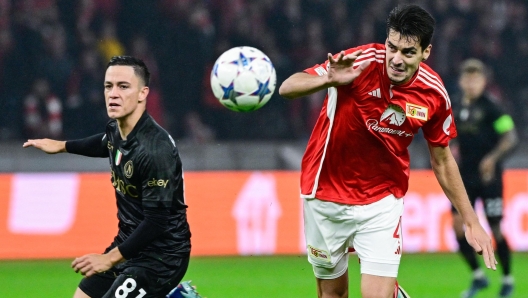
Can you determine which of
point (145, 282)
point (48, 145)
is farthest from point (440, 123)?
point (48, 145)

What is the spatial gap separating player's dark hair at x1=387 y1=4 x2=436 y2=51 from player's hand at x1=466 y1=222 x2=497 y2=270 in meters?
1.07

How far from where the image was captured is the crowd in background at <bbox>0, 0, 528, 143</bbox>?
1287cm

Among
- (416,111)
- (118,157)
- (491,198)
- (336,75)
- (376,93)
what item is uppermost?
(336,75)

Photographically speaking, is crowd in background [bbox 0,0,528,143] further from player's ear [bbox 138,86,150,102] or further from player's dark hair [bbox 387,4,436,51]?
player's dark hair [bbox 387,4,436,51]

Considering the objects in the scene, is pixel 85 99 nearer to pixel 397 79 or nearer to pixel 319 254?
pixel 319 254

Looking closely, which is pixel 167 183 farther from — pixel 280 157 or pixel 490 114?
pixel 280 157

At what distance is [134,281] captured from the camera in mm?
4902

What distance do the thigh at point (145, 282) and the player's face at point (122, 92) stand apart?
2.83 feet

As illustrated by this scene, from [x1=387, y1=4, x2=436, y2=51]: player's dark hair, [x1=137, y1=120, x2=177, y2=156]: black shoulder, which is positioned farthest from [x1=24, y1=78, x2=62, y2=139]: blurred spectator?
[x1=387, y1=4, x2=436, y2=51]: player's dark hair

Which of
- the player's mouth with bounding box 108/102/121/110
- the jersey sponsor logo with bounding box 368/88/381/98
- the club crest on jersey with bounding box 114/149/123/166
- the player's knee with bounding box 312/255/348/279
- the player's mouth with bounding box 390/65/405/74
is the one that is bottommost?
the player's knee with bounding box 312/255/348/279

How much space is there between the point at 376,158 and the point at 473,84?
4.10 m

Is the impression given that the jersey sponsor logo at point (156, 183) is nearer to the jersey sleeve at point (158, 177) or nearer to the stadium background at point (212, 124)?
the jersey sleeve at point (158, 177)

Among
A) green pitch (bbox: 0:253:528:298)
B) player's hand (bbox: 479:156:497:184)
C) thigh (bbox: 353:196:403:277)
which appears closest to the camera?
thigh (bbox: 353:196:403:277)

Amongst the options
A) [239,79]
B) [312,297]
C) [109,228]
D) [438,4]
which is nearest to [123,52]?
[109,228]
